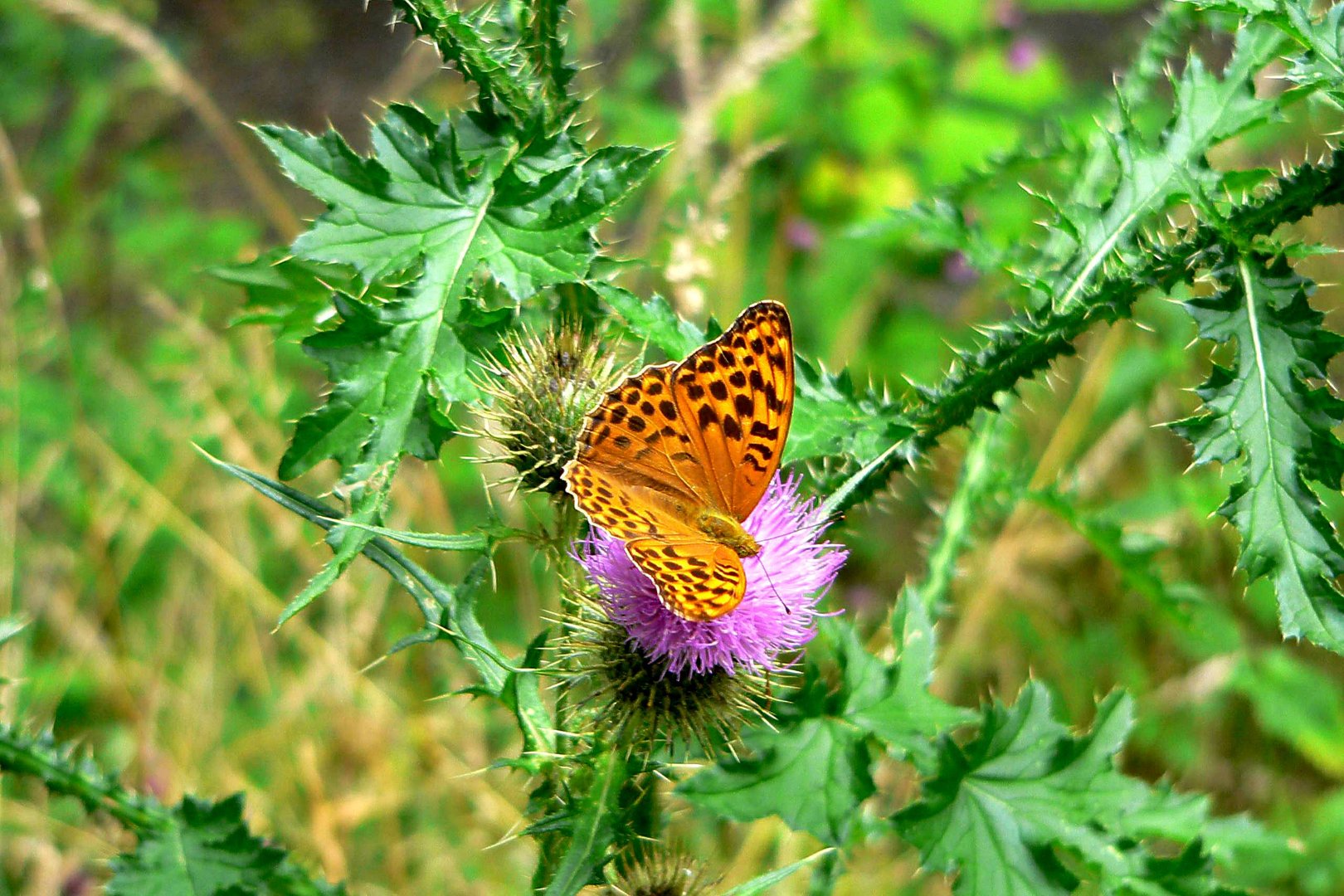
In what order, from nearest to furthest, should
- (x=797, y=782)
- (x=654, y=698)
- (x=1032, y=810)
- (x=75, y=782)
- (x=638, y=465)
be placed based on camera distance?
(x=797, y=782), (x=1032, y=810), (x=654, y=698), (x=638, y=465), (x=75, y=782)

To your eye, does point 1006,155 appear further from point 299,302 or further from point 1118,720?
point 299,302

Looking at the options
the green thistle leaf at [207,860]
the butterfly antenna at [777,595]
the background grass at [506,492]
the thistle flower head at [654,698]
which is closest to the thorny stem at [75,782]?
the green thistle leaf at [207,860]

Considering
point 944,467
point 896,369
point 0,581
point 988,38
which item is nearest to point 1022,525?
point 944,467

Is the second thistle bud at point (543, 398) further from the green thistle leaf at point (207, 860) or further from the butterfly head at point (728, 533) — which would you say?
the green thistle leaf at point (207, 860)

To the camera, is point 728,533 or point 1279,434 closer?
point 1279,434

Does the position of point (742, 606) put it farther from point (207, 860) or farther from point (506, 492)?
point (207, 860)

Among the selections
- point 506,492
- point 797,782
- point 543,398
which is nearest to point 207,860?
point 506,492
